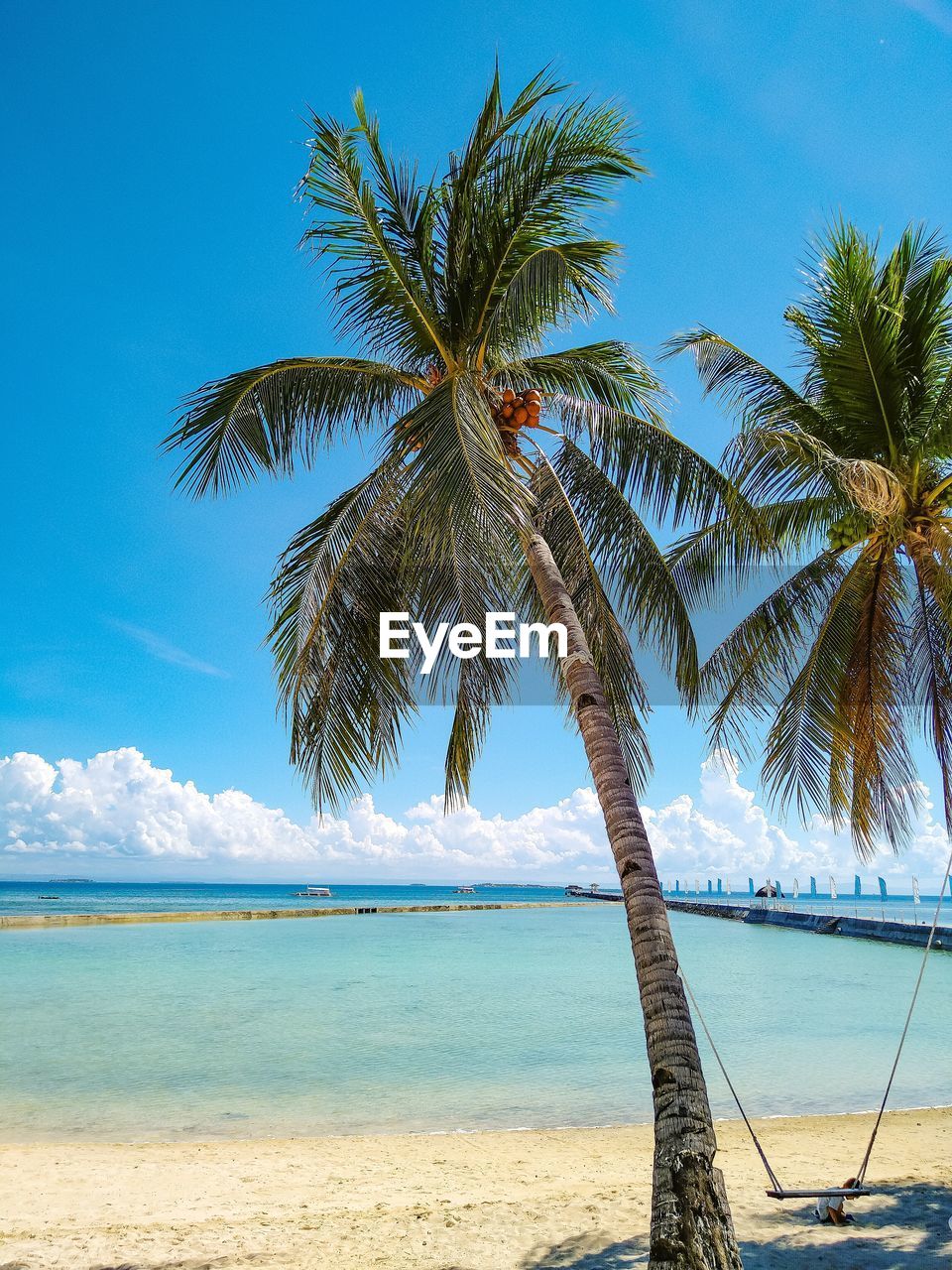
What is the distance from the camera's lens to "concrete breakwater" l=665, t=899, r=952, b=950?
3006 centimetres

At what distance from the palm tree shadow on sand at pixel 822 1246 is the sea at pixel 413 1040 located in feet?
11.9

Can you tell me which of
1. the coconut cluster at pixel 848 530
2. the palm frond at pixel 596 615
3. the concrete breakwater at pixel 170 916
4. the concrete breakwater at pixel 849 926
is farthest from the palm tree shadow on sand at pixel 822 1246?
the concrete breakwater at pixel 170 916

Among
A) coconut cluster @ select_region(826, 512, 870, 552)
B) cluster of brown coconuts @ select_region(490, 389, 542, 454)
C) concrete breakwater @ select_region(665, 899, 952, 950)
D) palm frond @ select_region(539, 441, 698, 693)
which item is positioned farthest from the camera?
concrete breakwater @ select_region(665, 899, 952, 950)

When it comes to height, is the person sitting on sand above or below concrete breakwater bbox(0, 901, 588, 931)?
above

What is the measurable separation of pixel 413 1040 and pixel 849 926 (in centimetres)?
2911

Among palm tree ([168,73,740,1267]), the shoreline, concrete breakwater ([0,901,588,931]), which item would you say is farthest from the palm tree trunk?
concrete breakwater ([0,901,588,931])

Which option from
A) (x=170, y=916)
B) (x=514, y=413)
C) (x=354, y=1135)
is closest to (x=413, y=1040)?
(x=354, y=1135)

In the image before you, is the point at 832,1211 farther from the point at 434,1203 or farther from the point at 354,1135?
the point at 354,1135

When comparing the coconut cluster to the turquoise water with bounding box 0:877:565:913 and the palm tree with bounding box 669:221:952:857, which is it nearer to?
the palm tree with bounding box 669:221:952:857

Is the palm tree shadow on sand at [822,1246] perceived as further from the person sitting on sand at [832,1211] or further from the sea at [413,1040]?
the sea at [413,1040]

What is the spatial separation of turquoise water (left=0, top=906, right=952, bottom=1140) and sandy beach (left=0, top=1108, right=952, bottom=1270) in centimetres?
105

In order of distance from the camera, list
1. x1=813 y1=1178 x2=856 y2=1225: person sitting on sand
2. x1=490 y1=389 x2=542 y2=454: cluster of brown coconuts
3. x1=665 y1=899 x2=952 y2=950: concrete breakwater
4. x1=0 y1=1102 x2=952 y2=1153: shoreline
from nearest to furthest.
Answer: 1. x1=813 y1=1178 x2=856 y2=1225: person sitting on sand
2. x1=490 y1=389 x2=542 y2=454: cluster of brown coconuts
3. x1=0 y1=1102 x2=952 y2=1153: shoreline
4. x1=665 y1=899 x2=952 y2=950: concrete breakwater

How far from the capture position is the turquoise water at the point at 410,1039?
9562 millimetres

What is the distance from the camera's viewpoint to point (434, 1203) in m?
6.16
